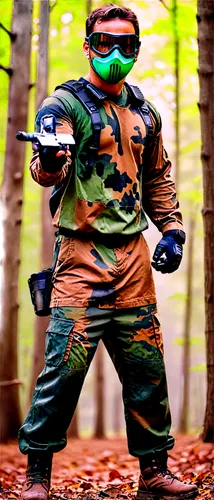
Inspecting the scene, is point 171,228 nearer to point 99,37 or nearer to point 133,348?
point 133,348

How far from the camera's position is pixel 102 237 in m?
3.94

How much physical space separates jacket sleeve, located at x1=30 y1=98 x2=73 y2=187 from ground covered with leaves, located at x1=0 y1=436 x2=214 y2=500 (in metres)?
2.06

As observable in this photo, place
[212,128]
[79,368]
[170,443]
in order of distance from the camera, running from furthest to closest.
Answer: [212,128] → [170,443] → [79,368]

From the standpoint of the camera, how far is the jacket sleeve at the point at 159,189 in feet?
14.1

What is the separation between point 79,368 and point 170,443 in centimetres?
82

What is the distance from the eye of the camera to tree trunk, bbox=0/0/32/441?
8500mm

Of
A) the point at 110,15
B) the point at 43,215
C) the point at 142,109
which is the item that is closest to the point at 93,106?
the point at 142,109

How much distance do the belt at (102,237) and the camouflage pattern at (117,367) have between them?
1.30 ft

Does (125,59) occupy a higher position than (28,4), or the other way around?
(28,4)

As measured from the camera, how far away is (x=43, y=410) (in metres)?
3.77

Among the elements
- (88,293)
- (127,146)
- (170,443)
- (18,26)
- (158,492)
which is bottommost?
(158,492)

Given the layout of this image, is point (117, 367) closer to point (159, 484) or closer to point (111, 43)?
point (159, 484)

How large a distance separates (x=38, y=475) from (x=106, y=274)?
3.93 feet

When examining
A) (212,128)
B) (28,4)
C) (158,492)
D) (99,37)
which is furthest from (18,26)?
(158,492)
